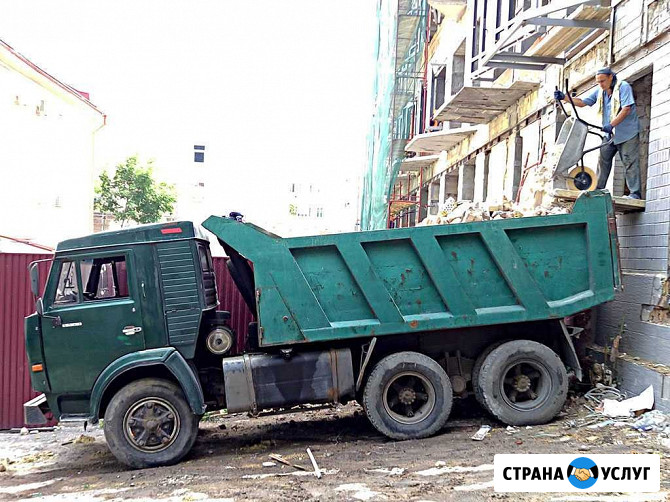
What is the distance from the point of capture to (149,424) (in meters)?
6.39

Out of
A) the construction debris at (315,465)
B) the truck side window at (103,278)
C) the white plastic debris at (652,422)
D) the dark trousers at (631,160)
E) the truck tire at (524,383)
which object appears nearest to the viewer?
the construction debris at (315,465)

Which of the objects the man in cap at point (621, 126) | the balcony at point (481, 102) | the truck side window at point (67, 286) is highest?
the balcony at point (481, 102)

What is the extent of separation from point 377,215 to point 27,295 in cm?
1437

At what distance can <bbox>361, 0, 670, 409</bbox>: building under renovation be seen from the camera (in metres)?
6.90

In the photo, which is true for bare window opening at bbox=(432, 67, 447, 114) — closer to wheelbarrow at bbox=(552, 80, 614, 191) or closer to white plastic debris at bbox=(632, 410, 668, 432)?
wheelbarrow at bbox=(552, 80, 614, 191)

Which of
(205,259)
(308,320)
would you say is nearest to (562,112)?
(308,320)

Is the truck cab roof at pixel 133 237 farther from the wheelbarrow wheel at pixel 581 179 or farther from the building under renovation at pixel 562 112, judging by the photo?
the wheelbarrow wheel at pixel 581 179

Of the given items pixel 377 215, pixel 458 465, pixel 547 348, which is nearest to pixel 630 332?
pixel 547 348

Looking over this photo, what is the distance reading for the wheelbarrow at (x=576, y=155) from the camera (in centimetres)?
744

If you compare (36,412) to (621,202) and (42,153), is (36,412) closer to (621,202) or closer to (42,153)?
(621,202)

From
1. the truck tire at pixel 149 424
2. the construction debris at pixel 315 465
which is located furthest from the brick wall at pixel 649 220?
the truck tire at pixel 149 424

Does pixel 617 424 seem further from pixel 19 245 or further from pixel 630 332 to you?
pixel 19 245

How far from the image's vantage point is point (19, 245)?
17.3m

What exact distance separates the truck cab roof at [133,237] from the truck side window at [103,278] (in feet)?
0.55
